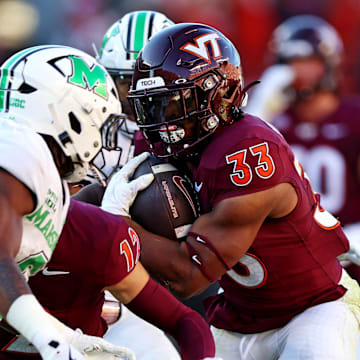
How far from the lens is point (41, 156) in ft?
5.24

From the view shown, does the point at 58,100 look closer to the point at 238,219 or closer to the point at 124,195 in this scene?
the point at 124,195

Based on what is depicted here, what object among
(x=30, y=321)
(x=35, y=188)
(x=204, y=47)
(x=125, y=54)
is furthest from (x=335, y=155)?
(x=30, y=321)

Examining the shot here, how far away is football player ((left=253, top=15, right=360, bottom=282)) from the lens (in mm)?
4949

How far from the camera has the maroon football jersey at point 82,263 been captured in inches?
74.0

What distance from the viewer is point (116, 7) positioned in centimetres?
888

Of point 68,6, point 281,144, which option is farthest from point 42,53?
point 68,6

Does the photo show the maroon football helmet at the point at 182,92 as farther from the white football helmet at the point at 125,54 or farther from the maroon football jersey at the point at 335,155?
the maroon football jersey at the point at 335,155

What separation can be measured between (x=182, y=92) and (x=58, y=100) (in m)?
0.57

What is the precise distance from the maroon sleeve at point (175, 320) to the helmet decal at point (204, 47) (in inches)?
37.8

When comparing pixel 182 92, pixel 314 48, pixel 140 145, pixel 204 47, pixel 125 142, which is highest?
pixel 204 47

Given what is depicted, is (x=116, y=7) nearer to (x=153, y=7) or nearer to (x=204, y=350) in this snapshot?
(x=153, y=7)

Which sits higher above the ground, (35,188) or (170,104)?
(35,188)

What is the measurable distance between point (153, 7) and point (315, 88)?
3.59m

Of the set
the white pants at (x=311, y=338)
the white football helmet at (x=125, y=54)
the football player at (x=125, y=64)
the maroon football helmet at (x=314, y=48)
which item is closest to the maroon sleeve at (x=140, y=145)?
the football player at (x=125, y=64)
